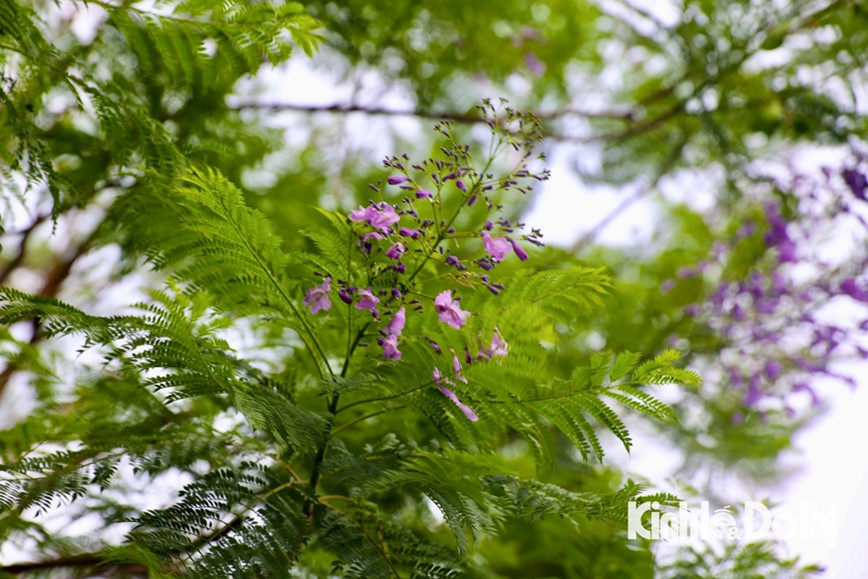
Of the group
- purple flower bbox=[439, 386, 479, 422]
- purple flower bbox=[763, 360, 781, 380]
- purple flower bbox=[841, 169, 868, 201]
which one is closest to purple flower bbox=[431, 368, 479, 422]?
purple flower bbox=[439, 386, 479, 422]

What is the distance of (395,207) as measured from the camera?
3.20ft

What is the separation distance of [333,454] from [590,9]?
1.89m

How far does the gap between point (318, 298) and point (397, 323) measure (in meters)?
0.10

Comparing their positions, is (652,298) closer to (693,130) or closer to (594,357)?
(693,130)

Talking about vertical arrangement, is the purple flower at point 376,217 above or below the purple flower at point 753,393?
below

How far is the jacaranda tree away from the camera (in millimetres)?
938

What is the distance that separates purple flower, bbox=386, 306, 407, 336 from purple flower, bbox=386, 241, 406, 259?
0.06 meters

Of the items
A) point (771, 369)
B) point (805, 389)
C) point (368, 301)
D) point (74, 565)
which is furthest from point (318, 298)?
point (805, 389)

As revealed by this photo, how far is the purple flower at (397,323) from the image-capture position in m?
0.92

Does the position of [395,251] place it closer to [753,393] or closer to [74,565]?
[74,565]

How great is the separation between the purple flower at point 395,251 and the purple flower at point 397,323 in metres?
0.06

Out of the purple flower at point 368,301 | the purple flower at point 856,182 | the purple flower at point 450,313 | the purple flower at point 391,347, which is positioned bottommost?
the purple flower at point 391,347

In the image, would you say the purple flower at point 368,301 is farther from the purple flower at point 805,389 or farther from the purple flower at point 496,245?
the purple flower at point 805,389

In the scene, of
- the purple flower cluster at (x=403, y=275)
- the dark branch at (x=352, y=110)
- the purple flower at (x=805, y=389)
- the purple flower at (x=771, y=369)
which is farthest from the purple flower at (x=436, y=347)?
the purple flower at (x=805, y=389)
